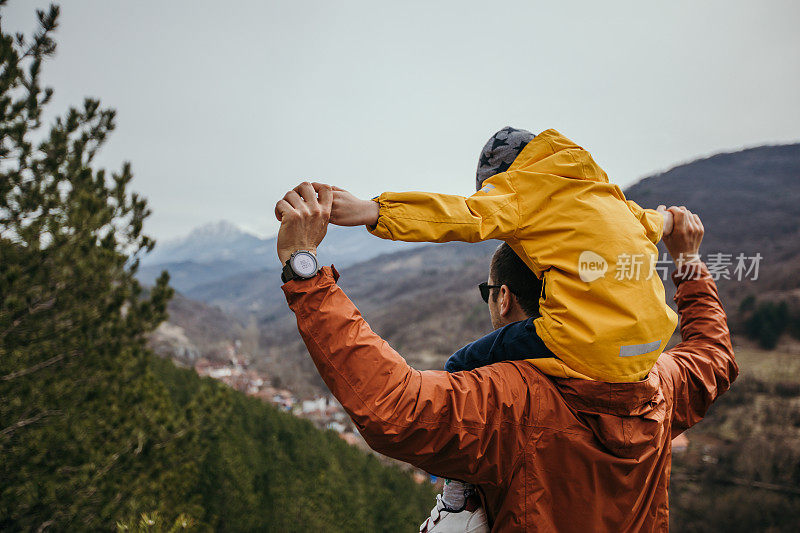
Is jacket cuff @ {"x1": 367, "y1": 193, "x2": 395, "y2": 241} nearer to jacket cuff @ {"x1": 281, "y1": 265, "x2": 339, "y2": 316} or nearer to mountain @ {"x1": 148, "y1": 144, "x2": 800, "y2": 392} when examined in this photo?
jacket cuff @ {"x1": 281, "y1": 265, "x2": 339, "y2": 316}

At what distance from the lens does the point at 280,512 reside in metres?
12.3

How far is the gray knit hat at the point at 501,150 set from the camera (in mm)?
1691

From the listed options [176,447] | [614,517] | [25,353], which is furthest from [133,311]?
[614,517]

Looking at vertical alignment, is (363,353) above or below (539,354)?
above

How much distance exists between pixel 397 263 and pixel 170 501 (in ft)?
435

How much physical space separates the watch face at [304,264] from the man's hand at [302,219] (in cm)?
3

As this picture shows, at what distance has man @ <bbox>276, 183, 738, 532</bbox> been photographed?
3.87 feet

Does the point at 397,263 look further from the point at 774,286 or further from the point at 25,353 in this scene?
the point at 25,353

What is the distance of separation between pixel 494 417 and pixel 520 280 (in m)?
0.61

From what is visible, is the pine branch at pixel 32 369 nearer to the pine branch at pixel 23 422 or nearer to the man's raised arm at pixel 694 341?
the pine branch at pixel 23 422

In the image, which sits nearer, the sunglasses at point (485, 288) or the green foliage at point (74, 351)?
the sunglasses at point (485, 288)

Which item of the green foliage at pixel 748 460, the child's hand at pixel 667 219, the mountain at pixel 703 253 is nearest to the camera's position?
the child's hand at pixel 667 219

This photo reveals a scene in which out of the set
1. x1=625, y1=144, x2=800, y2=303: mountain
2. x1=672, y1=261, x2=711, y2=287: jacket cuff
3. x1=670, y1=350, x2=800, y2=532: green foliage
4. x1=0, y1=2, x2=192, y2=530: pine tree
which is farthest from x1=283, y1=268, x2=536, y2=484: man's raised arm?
x1=625, y1=144, x2=800, y2=303: mountain

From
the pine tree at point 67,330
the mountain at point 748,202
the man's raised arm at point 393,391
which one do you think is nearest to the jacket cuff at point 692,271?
the man's raised arm at point 393,391
